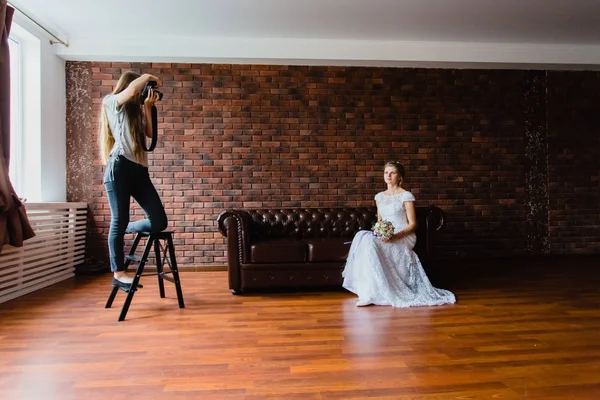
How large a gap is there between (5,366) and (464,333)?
277 cm

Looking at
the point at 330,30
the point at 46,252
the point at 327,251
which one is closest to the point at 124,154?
the point at 327,251

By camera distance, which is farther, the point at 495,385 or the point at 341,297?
the point at 341,297

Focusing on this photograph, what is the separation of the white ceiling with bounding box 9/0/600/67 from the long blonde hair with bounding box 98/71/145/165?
1860 millimetres

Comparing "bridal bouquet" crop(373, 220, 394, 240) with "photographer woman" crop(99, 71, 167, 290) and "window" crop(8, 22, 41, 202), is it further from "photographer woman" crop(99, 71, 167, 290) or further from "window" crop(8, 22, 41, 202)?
"window" crop(8, 22, 41, 202)

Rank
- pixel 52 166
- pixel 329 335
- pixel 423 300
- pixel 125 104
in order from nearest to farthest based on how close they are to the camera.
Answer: pixel 329 335 < pixel 125 104 < pixel 423 300 < pixel 52 166

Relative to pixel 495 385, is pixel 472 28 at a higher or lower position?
higher

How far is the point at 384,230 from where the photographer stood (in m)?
3.47

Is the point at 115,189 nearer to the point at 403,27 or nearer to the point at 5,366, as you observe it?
the point at 5,366

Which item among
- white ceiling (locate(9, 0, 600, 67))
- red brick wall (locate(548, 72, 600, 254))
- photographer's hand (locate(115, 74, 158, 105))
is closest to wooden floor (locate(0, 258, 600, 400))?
photographer's hand (locate(115, 74, 158, 105))

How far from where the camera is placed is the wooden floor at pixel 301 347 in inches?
69.5

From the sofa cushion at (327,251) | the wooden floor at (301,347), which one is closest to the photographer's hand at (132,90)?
the wooden floor at (301,347)

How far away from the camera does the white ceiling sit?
4.27 m

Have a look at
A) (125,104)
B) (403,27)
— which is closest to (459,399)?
(125,104)

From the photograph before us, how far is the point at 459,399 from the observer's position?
1.65m
